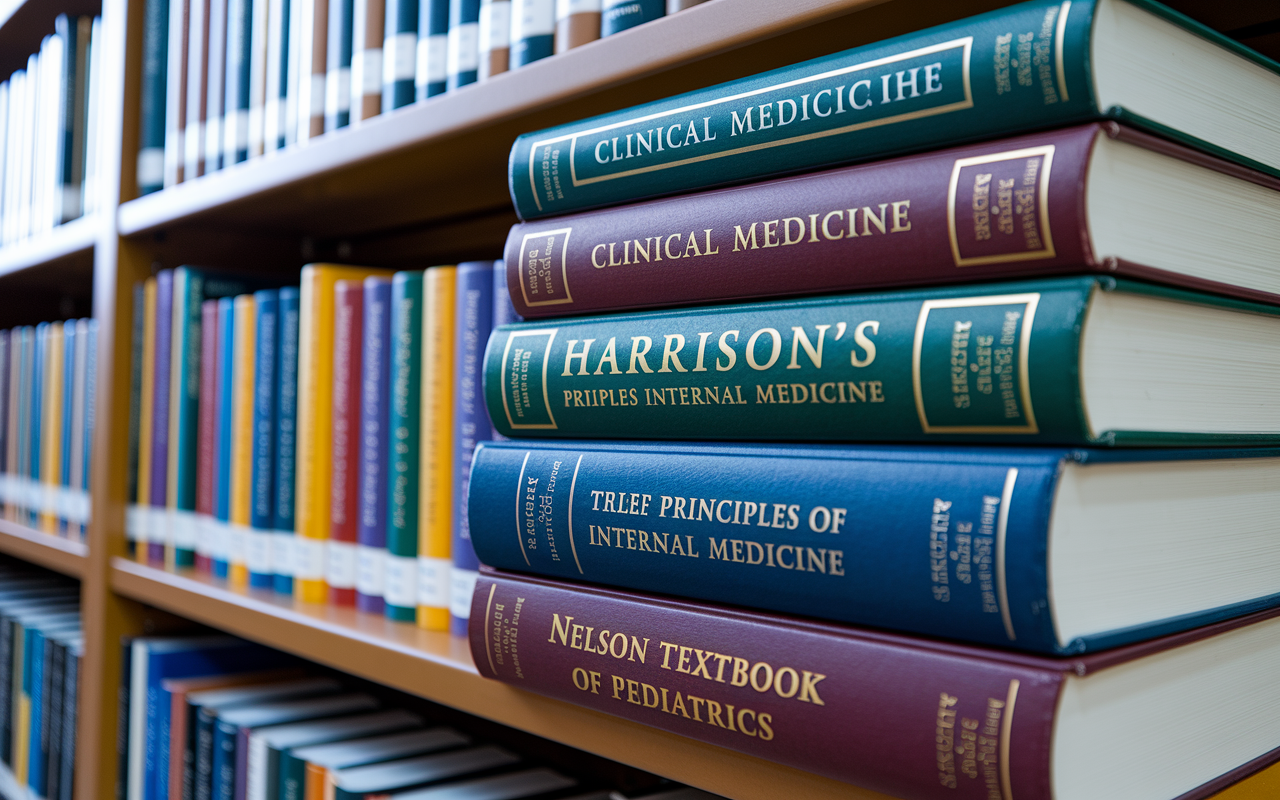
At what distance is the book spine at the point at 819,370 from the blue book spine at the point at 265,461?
1.38ft

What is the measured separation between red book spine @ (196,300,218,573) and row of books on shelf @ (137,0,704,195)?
178 mm

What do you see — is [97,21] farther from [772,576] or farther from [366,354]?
[772,576]

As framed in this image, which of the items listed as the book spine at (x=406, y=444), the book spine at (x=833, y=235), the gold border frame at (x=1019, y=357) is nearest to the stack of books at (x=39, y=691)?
the book spine at (x=406, y=444)

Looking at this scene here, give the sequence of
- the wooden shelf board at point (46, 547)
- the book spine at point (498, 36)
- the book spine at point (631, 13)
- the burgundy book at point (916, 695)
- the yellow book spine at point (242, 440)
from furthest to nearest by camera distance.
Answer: the wooden shelf board at point (46, 547)
the yellow book spine at point (242, 440)
the book spine at point (498, 36)
the book spine at point (631, 13)
the burgundy book at point (916, 695)

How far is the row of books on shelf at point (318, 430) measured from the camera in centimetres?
72

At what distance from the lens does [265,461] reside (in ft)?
2.94

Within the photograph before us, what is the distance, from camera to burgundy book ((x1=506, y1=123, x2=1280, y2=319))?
0.36 m

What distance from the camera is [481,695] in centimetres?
60

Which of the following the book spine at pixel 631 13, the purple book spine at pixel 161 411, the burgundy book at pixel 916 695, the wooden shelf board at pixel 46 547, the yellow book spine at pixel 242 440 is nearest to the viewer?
the burgundy book at pixel 916 695

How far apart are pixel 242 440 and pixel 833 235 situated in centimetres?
72

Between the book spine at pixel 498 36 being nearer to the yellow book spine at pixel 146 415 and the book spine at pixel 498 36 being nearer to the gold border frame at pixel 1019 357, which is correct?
the gold border frame at pixel 1019 357

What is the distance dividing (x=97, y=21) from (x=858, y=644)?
1473 mm

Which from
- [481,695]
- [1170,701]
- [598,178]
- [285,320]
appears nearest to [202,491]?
[285,320]

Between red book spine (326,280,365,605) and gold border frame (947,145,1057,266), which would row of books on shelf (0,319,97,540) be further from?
gold border frame (947,145,1057,266)
